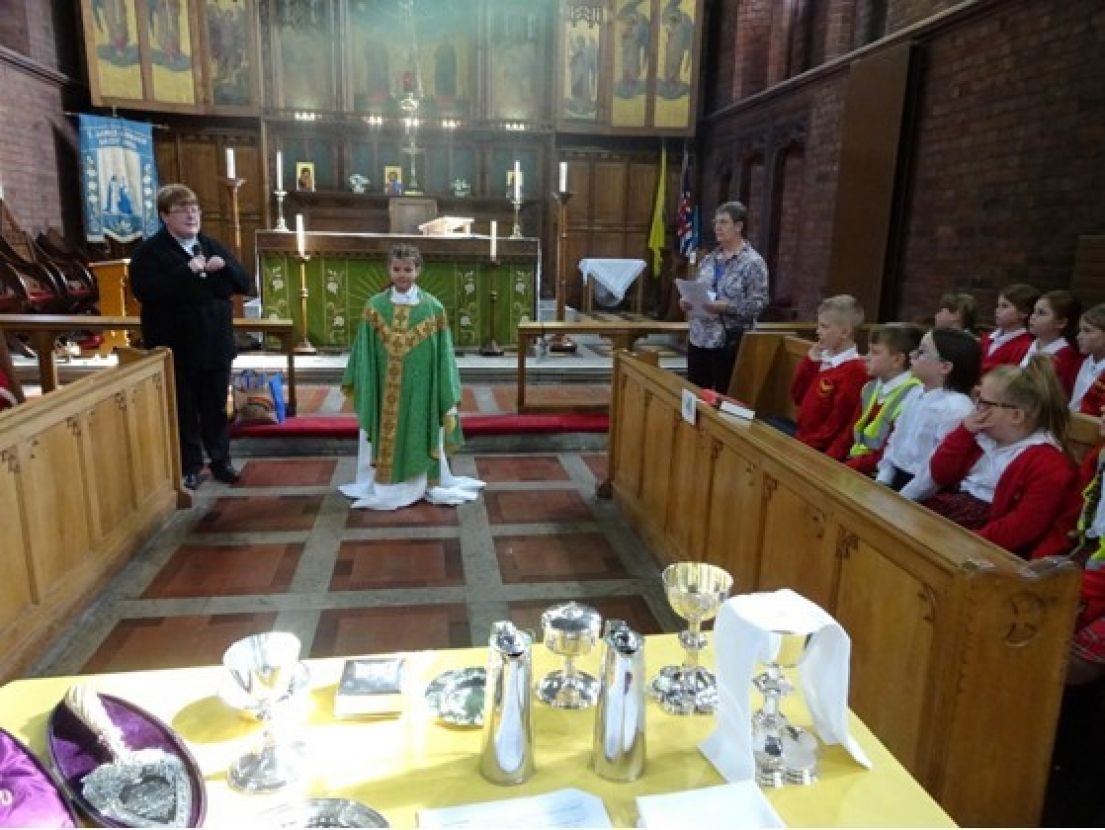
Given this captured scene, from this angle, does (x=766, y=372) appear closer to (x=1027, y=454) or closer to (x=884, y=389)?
(x=884, y=389)

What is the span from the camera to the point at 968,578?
171 centimetres

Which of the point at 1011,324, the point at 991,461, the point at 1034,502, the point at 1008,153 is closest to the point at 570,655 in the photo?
the point at 1034,502

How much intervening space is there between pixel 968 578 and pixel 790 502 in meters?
0.98

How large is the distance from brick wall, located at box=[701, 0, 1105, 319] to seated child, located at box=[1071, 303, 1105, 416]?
1.79m

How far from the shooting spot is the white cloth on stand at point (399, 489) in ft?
15.9

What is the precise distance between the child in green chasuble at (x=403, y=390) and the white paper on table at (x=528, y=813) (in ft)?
11.8

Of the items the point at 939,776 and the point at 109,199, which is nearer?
the point at 939,776

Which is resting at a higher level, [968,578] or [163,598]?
[968,578]

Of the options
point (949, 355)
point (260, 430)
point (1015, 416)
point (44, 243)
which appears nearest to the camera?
point (1015, 416)

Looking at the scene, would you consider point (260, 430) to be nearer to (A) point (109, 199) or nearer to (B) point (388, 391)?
(B) point (388, 391)

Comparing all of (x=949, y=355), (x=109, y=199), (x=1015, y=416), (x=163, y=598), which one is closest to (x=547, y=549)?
(x=163, y=598)

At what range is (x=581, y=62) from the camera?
12.1m

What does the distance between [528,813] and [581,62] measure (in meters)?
12.4

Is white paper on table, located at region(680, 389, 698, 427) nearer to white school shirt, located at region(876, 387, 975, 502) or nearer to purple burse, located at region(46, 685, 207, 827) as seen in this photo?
white school shirt, located at region(876, 387, 975, 502)
